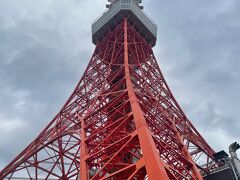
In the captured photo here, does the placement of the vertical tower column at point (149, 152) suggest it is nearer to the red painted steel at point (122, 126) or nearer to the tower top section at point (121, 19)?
the red painted steel at point (122, 126)

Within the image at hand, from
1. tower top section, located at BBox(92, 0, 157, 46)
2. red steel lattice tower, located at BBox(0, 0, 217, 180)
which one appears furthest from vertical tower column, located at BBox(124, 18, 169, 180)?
tower top section, located at BBox(92, 0, 157, 46)

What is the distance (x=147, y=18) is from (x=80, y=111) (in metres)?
9.24

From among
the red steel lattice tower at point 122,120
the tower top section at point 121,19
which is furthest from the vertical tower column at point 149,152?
the tower top section at point 121,19

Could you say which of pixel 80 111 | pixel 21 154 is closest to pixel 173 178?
pixel 80 111

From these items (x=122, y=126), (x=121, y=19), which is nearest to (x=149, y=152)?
(x=122, y=126)

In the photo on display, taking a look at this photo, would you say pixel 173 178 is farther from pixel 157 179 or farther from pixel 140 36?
pixel 140 36

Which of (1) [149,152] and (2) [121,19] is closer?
(1) [149,152]

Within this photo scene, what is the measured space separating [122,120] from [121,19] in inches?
454

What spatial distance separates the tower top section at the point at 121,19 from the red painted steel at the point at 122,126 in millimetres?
486

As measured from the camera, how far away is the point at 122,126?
1204 cm

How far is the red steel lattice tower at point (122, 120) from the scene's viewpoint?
10156 millimetres

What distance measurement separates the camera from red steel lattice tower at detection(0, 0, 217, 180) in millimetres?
10156

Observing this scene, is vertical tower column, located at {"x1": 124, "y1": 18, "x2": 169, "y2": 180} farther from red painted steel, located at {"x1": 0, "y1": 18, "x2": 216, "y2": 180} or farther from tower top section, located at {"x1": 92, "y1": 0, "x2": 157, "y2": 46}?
tower top section, located at {"x1": 92, "y1": 0, "x2": 157, "y2": 46}

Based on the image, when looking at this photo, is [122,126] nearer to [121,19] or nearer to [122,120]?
[122,120]
